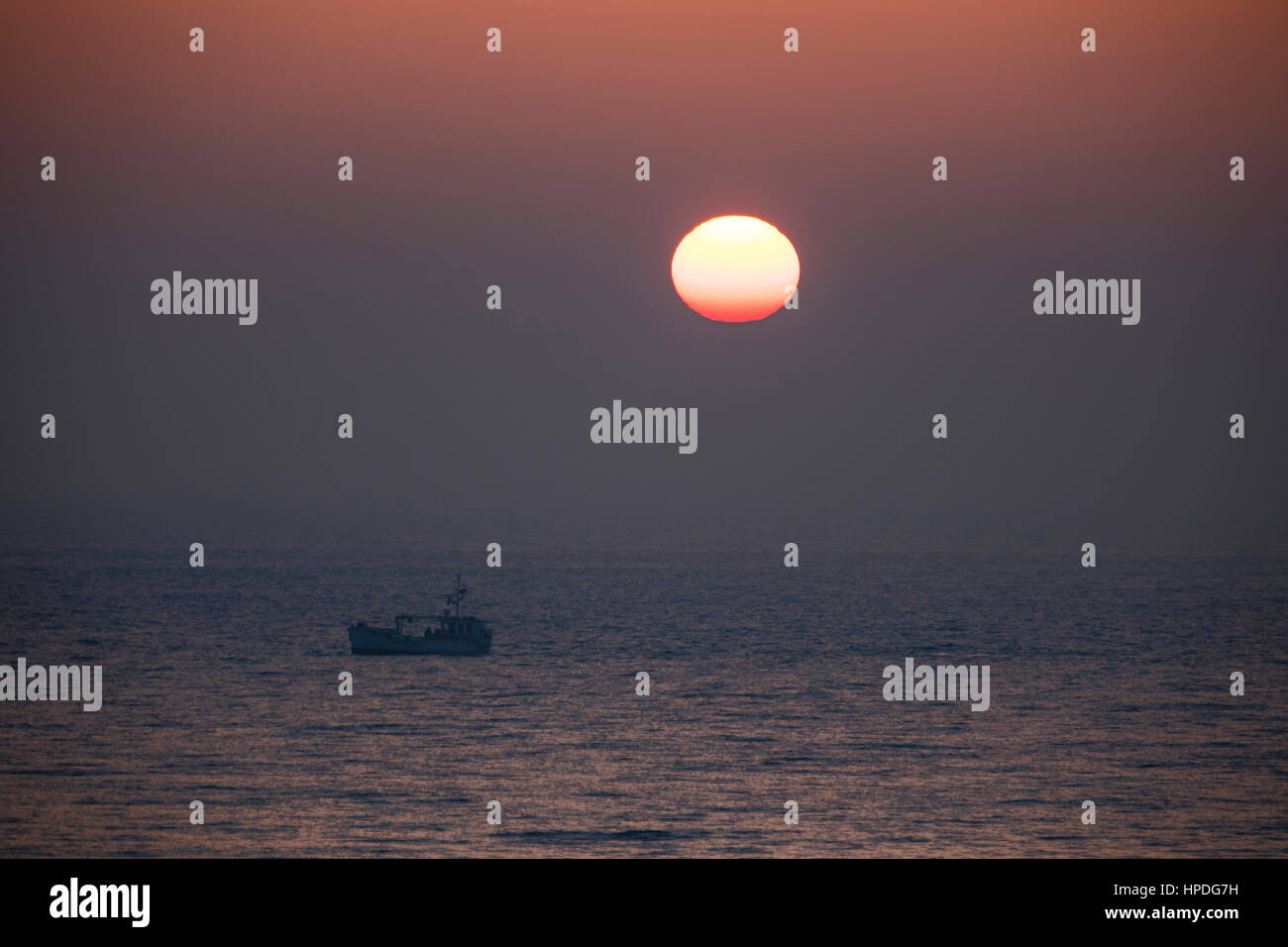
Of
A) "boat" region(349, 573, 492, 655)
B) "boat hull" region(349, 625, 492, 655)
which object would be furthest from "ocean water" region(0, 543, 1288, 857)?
"boat" region(349, 573, 492, 655)

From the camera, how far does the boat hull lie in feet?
334

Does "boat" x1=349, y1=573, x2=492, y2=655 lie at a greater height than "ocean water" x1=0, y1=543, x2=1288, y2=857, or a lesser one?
greater

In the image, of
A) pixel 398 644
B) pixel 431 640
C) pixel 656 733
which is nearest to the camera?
pixel 656 733

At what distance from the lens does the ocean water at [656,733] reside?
49250mm

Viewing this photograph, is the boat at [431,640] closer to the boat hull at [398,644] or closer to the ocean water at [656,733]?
the boat hull at [398,644]

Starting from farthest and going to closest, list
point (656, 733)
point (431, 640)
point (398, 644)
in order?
point (398, 644) < point (431, 640) < point (656, 733)

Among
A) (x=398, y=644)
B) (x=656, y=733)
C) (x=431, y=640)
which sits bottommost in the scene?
(x=656, y=733)

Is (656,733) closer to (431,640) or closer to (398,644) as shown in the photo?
(431,640)

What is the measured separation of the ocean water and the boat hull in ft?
5.22

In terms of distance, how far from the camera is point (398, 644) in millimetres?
103625

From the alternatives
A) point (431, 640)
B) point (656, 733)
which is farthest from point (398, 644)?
point (656, 733)

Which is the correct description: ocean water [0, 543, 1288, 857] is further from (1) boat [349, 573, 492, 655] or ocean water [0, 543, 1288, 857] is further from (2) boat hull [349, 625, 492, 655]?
(1) boat [349, 573, 492, 655]

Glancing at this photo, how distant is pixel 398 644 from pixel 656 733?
39.6 m
